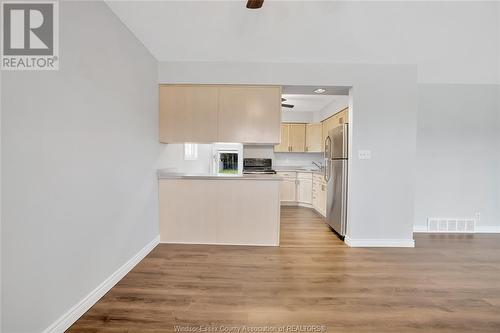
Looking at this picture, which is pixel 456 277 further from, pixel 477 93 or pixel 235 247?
pixel 477 93

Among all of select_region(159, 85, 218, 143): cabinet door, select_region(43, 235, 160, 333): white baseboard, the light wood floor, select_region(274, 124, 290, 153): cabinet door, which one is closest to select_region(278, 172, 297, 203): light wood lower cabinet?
select_region(274, 124, 290, 153): cabinet door

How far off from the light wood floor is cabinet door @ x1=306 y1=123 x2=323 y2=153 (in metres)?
3.26

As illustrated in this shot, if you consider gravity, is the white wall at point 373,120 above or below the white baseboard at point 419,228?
above

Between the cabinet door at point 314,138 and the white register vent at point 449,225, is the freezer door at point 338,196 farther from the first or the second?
the cabinet door at point 314,138

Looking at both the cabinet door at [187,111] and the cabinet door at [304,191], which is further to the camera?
the cabinet door at [304,191]

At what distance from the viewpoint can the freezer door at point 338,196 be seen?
3449 mm

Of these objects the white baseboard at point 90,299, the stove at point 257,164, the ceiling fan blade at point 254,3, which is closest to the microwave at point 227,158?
the stove at point 257,164

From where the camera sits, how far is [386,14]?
239 cm

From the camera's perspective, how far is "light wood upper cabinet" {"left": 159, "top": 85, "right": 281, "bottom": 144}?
129 inches

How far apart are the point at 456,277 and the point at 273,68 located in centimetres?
310

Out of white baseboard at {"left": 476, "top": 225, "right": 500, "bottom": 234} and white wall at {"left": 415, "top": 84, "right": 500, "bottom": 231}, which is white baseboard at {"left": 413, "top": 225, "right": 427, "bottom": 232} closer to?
white wall at {"left": 415, "top": 84, "right": 500, "bottom": 231}

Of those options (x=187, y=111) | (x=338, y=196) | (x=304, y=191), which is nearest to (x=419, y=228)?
(x=338, y=196)

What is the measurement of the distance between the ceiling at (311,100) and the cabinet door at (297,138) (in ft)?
1.57

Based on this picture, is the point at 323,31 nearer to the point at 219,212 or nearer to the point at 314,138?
the point at 219,212
